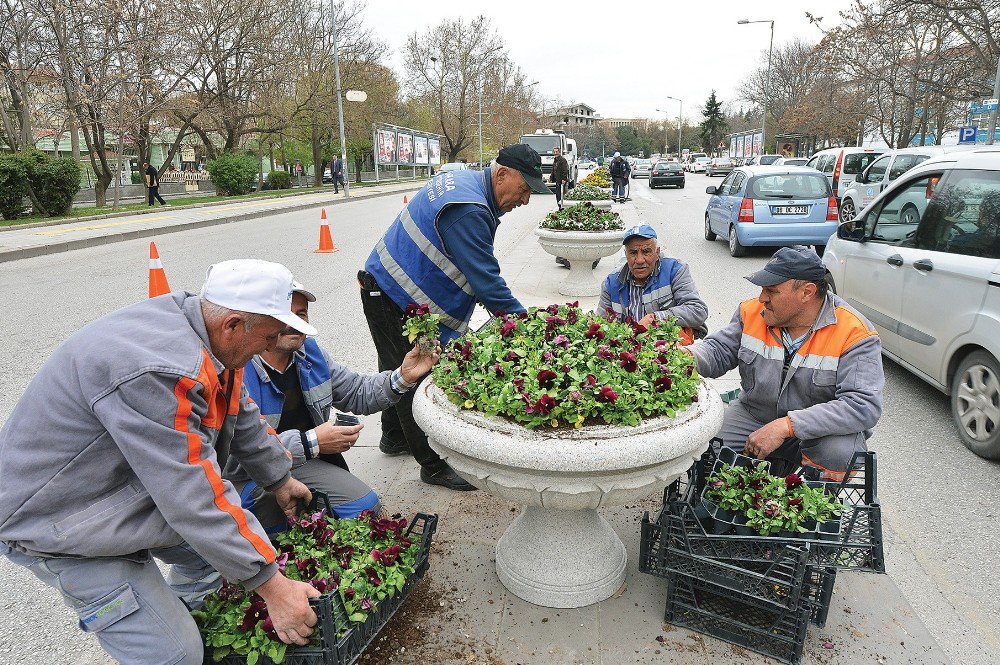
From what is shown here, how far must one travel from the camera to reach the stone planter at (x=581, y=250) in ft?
28.4

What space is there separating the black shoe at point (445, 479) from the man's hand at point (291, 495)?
120cm

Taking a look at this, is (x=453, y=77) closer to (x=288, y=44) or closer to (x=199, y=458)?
(x=288, y=44)

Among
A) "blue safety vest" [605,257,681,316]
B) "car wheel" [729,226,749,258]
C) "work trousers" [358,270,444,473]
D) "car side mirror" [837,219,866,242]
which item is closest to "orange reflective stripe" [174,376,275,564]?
"work trousers" [358,270,444,473]

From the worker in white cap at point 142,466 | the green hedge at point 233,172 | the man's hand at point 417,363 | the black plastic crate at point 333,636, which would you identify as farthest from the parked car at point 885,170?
the green hedge at point 233,172

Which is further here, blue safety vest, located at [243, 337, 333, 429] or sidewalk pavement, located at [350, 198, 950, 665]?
blue safety vest, located at [243, 337, 333, 429]

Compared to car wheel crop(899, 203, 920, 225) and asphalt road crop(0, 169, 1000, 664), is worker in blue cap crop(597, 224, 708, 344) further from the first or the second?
car wheel crop(899, 203, 920, 225)

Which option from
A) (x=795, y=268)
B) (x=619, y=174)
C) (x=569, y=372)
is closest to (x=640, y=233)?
(x=795, y=268)

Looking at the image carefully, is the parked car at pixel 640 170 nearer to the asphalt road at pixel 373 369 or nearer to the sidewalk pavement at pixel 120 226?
the sidewalk pavement at pixel 120 226

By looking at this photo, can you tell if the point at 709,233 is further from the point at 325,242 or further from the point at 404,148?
the point at 404,148

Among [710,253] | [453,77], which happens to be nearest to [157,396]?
[710,253]

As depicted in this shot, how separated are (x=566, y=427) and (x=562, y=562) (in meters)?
0.79

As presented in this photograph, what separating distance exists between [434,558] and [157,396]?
180 cm

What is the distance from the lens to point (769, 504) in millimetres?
2502

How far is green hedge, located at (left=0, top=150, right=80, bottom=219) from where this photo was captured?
18000mm
